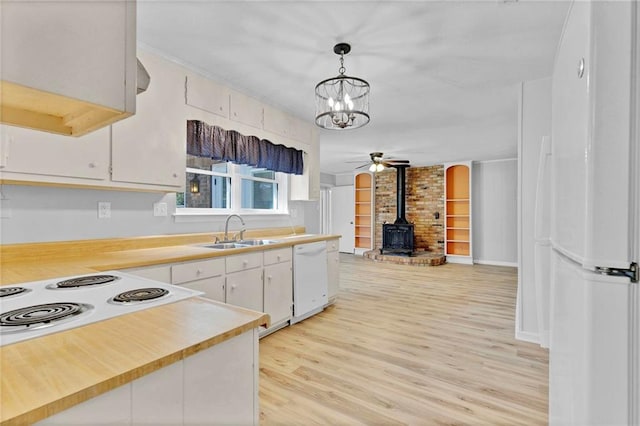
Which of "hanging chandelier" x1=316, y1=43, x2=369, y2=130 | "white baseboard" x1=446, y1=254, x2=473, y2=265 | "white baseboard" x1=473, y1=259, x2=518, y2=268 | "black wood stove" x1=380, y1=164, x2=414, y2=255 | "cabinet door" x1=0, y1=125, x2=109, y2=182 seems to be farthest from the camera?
"black wood stove" x1=380, y1=164, x2=414, y2=255

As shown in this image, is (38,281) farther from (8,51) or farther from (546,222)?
(546,222)

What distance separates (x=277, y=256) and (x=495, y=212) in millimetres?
5933

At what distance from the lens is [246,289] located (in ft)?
8.80

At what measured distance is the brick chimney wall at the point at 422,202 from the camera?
25.1ft

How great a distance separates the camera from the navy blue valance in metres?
2.80

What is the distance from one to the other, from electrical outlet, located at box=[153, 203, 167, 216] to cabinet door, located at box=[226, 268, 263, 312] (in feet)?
2.75

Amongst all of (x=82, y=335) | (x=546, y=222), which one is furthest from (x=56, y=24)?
(x=546, y=222)

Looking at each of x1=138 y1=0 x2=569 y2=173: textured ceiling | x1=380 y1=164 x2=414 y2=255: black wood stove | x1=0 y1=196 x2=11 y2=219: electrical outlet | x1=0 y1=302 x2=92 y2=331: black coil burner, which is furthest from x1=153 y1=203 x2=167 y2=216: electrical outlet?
x1=380 y1=164 x2=414 y2=255: black wood stove

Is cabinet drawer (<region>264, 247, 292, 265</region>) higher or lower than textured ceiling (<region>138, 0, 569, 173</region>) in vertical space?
lower

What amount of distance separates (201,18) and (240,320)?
199cm

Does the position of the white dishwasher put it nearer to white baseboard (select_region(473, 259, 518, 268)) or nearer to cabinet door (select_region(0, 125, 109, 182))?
cabinet door (select_region(0, 125, 109, 182))

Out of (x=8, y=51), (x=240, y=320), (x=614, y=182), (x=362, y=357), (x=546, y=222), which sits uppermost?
(x=8, y=51)

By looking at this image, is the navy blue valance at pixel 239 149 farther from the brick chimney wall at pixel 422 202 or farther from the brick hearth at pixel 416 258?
the brick chimney wall at pixel 422 202

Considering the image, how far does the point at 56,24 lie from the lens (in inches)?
23.3
